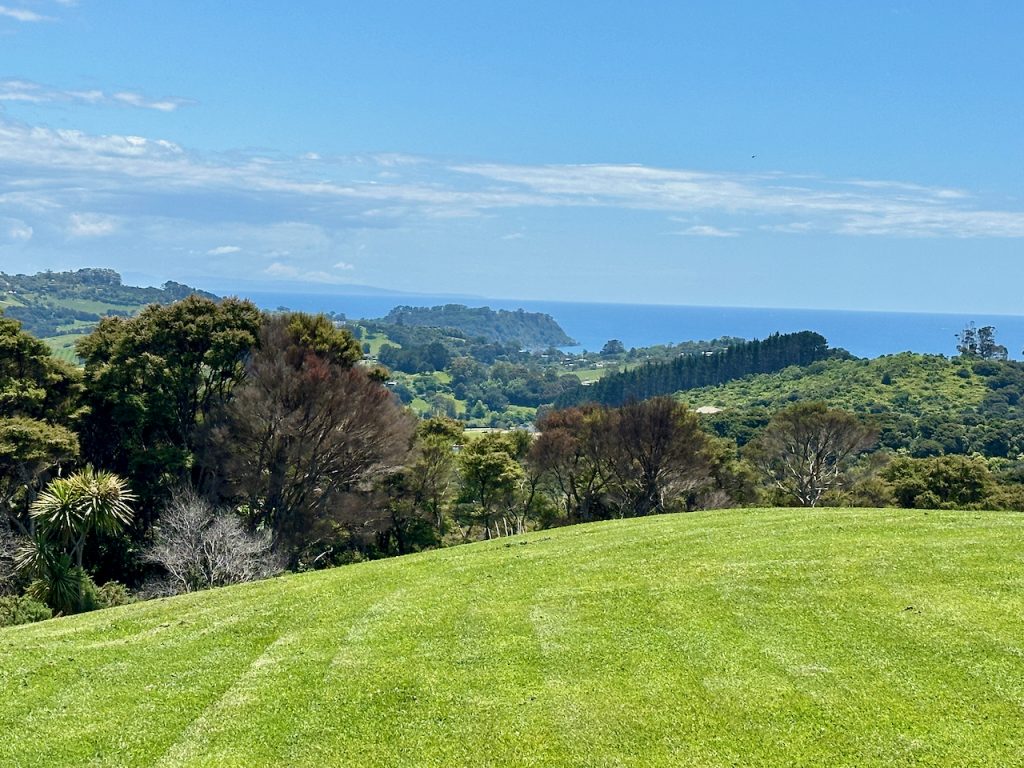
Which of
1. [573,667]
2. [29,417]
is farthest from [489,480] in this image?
[573,667]

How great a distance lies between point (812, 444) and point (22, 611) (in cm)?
5278

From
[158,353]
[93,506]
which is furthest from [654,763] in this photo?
[158,353]

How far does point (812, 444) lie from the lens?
5928cm

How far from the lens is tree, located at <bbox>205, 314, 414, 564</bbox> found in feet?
127

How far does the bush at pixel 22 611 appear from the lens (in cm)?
2338

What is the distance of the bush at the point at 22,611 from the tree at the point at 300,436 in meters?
14.3

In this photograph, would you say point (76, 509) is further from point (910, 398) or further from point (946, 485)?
point (910, 398)

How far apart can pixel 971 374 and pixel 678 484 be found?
413ft

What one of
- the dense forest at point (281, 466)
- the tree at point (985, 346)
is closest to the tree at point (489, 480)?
the dense forest at point (281, 466)

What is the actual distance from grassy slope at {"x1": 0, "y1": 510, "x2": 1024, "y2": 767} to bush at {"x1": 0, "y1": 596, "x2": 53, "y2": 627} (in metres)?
5.00

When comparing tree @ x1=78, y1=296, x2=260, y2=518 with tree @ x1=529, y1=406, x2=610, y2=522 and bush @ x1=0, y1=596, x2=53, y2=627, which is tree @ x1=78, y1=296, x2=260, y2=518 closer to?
bush @ x1=0, y1=596, x2=53, y2=627

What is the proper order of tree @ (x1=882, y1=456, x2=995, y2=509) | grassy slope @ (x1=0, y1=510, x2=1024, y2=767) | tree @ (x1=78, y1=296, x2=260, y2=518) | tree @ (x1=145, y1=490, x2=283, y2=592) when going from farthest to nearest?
1. tree @ (x1=882, y1=456, x2=995, y2=509)
2. tree @ (x1=78, y1=296, x2=260, y2=518)
3. tree @ (x1=145, y1=490, x2=283, y2=592)
4. grassy slope @ (x1=0, y1=510, x2=1024, y2=767)

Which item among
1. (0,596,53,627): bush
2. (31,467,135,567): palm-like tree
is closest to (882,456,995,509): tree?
(31,467,135,567): palm-like tree

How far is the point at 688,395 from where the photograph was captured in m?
182
